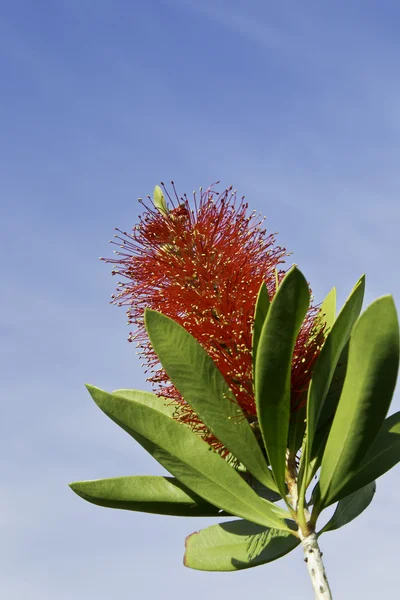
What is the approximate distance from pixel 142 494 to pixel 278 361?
1003mm

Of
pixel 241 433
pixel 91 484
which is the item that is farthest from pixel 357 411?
pixel 91 484

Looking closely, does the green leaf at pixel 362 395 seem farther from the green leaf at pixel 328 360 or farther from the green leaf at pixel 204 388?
the green leaf at pixel 204 388

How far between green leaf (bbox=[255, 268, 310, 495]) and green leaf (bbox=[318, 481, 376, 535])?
1.64 feet

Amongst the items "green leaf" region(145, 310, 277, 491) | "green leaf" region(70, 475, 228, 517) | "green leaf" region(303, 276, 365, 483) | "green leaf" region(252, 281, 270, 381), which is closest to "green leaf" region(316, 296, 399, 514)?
"green leaf" region(303, 276, 365, 483)

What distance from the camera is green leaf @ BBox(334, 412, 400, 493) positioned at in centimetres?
331

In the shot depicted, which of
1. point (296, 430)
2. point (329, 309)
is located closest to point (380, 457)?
point (296, 430)

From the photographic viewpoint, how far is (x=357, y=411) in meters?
2.91

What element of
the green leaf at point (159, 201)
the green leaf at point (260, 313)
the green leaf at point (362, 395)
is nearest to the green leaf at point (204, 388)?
the green leaf at point (260, 313)

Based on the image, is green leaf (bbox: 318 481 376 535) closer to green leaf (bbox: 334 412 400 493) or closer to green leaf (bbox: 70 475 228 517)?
green leaf (bbox: 334 412 400 493)

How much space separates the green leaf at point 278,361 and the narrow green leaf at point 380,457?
0.37 meters

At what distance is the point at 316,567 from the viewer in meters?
3.02

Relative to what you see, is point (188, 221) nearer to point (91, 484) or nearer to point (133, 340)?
point (133, 340)

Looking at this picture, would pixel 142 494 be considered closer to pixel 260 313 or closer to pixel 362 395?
pixel 260 313

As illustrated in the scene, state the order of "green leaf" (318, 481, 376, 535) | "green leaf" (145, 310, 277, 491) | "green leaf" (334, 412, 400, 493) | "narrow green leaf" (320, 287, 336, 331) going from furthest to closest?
"narrow green leaf" (320, 287, 336, 331), "green leaf" (318, 481, 376, 535), "green leaf" (334, 412, 400, 493), "green leaf" (145, 310, 277, 491)
